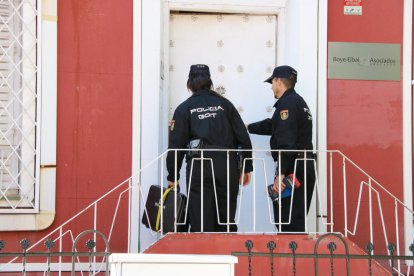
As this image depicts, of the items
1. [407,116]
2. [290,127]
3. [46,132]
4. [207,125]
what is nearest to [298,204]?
[290,127]

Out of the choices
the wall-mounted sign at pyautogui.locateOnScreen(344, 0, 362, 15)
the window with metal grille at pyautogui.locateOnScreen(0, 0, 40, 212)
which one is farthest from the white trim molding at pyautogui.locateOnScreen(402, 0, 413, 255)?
the window with metal grille at pyautogui.locateOnScreen(0, 0, 40, 212)

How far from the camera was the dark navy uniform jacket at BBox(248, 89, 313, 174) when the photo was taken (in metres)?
5.76

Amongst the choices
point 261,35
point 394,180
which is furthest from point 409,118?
point 261,35

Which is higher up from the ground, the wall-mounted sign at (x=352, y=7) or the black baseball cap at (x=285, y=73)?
the wall-mounted sign at (x=352, y=7)

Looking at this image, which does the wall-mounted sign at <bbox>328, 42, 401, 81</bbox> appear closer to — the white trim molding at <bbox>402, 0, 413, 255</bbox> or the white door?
the white trim molding at <bbox>402, 0, 413, 255</bbox>

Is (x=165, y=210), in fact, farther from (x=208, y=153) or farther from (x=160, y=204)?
(x=208, y=153)

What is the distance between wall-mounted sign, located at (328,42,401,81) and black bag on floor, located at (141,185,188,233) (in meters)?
2.15

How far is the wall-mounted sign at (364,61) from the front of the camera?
6.75 m

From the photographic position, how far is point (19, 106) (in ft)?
21.5

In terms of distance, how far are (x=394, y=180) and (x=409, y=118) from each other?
0.63 m

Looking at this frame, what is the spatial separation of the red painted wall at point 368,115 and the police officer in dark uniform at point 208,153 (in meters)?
1.35

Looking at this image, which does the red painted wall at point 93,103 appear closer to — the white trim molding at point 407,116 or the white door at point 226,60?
the white door at point 226,60

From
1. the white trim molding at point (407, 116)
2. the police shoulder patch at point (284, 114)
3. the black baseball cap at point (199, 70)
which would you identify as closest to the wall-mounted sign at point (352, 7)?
the white trim molding at point (407, 116)

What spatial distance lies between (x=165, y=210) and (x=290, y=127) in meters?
1.26
